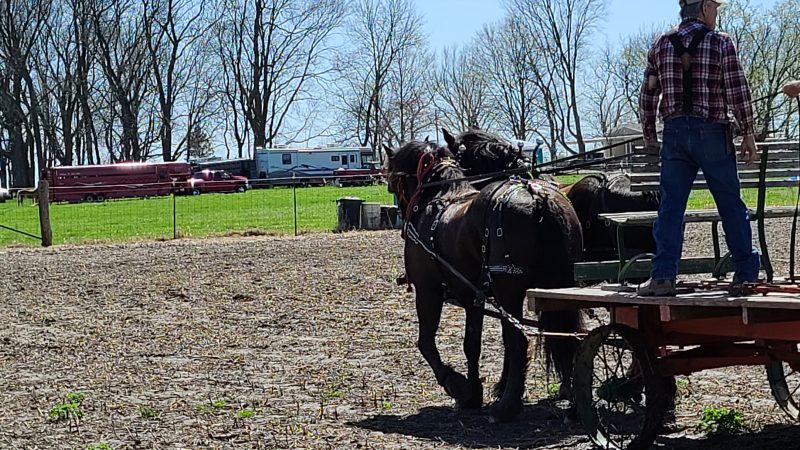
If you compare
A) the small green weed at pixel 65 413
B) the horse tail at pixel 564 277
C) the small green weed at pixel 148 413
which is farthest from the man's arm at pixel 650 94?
the small green weed at pixel 65 413

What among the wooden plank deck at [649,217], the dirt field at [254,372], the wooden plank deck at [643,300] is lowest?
the dirt field at [254,372]

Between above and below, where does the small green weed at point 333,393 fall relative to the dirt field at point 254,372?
below

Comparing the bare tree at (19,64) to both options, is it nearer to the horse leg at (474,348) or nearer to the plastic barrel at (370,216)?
the plastic barrel at (370,216)

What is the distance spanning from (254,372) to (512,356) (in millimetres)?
2676

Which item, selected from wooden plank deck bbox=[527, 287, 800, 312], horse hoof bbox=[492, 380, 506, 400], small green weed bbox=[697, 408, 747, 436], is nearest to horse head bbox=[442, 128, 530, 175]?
horse hoof bbox=[492, 380, 506, 400]

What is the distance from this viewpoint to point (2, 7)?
191 feet

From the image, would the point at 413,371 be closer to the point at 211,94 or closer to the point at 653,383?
the point at 653,383

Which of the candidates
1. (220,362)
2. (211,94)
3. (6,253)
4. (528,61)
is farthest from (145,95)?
(220,362)

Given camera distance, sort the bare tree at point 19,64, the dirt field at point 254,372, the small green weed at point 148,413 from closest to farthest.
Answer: the dirt field at point 254,372
the small green weed at point 148,413
the bare tree at point 19,64

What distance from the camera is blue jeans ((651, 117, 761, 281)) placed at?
4980mm

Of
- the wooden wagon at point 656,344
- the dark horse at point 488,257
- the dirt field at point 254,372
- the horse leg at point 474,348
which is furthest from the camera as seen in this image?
the horse leg at point 474,348

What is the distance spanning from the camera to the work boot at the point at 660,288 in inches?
197

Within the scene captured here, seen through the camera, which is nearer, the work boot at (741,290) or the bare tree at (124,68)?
Result: the work boot at (741,290)

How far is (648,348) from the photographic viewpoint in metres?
5.38
